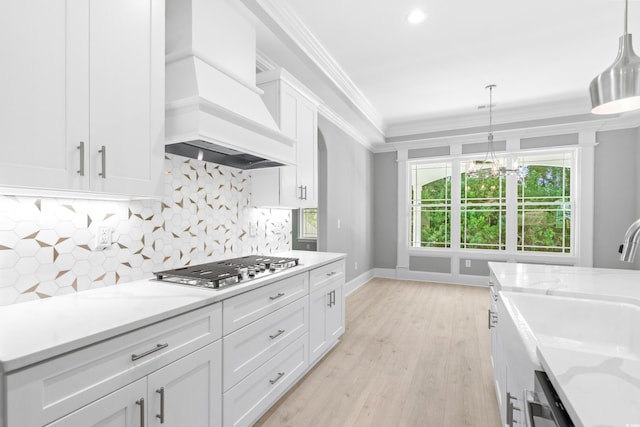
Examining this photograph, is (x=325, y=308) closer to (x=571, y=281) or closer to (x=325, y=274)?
(x=325, y=274)

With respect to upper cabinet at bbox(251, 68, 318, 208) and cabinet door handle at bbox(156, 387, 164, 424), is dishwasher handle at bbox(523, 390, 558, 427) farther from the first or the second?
upper cabinet at bbox(251, 68, 318, 208)

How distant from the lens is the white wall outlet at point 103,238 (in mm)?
1692

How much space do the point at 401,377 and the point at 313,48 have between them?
2.97 m

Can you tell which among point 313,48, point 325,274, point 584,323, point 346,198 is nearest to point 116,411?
point 325,274

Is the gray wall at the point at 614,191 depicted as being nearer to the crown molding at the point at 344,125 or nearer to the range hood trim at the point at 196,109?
the crown molding at the point at 344,125

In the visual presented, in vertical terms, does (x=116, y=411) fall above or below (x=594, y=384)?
below

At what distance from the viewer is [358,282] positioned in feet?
17.8

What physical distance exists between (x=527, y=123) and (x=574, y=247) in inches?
84.5

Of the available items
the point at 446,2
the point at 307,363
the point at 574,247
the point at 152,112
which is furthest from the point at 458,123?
the point at 152,112

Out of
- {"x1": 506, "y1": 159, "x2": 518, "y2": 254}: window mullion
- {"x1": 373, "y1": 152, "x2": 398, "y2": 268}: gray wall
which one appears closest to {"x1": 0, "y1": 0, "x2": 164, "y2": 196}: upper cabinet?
{"x1": 373, "y1": 152, "x2": 398, "y2": 268}: gray wall

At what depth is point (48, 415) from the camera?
958mm

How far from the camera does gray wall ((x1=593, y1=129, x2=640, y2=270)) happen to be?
470 cm

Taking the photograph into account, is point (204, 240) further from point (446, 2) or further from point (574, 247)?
point (574, 247)

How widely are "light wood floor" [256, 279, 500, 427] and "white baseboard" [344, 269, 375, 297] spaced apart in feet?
2.41
